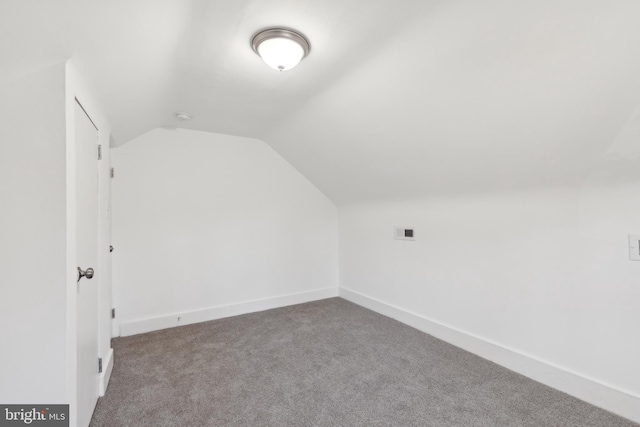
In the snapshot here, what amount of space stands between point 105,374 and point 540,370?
9.82ft

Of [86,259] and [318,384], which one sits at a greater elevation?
[86,259]

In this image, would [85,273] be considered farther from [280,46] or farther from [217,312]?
[217,312]

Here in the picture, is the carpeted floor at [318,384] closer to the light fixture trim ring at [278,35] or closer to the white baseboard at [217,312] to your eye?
the white baseboard at [217,312]

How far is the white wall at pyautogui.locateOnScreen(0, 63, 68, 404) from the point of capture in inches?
49.4

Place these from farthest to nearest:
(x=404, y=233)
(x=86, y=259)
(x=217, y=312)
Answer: (x=217, y=312) → (x=404, y=233) → (x=86, y=259)

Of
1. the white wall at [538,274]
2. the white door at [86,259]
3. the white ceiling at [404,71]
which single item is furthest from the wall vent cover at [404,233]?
the white door at [86,259]

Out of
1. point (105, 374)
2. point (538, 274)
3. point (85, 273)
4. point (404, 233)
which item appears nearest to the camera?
point (85, 273)

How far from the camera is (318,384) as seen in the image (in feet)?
7.09

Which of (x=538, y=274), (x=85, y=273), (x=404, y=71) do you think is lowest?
(x=538, y=274)

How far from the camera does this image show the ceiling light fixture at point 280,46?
4.96 feet

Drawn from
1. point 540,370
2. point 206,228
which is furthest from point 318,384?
point 206,228

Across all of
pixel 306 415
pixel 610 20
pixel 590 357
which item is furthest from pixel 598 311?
pixel 306 415

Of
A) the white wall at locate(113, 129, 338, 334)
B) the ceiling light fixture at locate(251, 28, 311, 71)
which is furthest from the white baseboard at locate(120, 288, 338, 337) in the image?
the ceiling light fixture at locate(251, 28, 311, 71)

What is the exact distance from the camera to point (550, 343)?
2.16 meters
